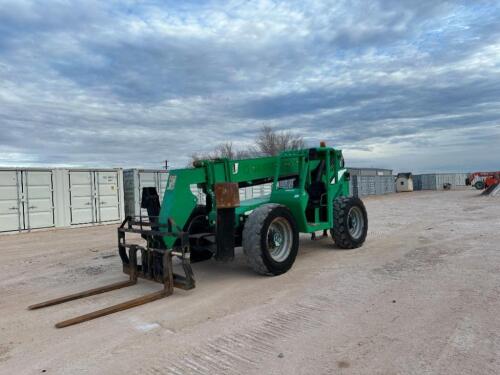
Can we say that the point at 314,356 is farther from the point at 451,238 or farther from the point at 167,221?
→ the point at 451,238

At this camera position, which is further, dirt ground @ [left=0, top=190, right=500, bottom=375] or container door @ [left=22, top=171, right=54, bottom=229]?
container door @ [left=22, top=171, right=54, bottom=229]

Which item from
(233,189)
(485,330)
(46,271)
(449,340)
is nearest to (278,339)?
(449,340)

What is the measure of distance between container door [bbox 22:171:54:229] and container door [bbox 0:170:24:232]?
0.22 m

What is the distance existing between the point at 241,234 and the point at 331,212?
2.30 metres

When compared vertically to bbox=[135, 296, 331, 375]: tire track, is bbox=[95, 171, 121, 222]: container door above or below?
above

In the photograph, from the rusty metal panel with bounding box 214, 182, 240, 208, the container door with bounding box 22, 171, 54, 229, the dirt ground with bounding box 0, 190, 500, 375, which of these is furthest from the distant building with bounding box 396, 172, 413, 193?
the rusty metal panel with bounding box 214, 182, 240, 208

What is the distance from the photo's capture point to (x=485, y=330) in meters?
4.30

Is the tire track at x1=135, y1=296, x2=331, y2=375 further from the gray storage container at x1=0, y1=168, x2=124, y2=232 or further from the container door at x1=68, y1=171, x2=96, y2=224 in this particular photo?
the container door at x1=68, y1=171, x2=96, y2=224

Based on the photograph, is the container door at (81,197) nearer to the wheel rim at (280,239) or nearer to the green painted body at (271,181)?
the green painted body at (271,181)

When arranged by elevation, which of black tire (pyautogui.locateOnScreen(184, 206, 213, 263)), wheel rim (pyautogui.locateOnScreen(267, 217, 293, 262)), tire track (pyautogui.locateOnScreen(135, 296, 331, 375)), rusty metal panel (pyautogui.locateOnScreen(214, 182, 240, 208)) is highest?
rusty metal panel (pyautogui.locateOnScreen(214, 182, 240, 208))

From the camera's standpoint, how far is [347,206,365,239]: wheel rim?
921 cm

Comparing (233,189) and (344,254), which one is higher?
(233,189)

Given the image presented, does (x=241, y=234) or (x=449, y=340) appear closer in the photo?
(x=449, y=340)

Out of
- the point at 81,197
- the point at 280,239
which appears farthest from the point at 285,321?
the point at 81,197
